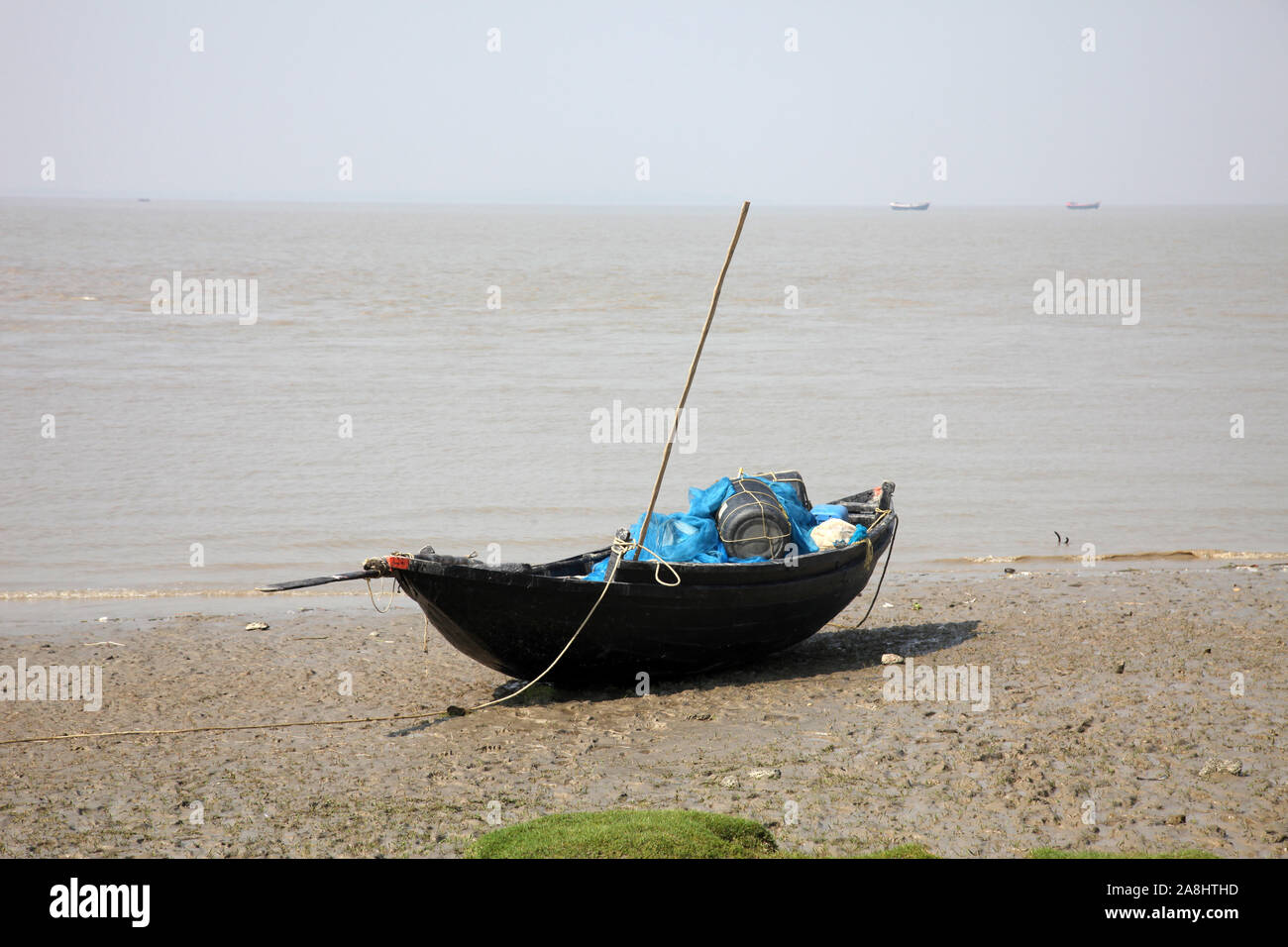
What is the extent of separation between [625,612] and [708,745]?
1219mm

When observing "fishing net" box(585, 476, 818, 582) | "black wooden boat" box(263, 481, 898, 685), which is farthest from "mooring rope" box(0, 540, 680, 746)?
"fishing net" box(585, 476, 818, 582)

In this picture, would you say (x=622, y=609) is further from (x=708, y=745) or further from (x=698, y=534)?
(x=708, y=745)

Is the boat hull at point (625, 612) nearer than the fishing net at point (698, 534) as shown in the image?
Yes

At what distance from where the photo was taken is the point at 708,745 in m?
7.34

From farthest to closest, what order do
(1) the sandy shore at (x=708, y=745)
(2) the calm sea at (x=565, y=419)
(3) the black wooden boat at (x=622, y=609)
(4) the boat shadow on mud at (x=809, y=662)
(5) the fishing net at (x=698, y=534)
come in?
(2) the calm sea at (x=565, y=419) → (5) the fishing net at (x=698, y=534) → (4) the boat shadow on mud at (x=809, y=662) → (3) the black wooden boat at (x=622, y=609) → (1) the sandy shore at (x=708, y=745)

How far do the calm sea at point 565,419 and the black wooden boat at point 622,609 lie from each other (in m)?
4.78

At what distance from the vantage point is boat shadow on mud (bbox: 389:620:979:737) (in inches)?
331

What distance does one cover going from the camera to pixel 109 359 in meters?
24.7

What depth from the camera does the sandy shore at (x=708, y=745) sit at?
597 centimetres

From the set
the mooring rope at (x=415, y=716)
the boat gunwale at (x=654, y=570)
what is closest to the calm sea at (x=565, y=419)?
the boat gunwale at (x=654, y=570)

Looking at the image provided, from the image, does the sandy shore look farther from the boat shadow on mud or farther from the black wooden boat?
the black wooden boat

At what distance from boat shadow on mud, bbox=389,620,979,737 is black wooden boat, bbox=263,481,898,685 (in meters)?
0.10

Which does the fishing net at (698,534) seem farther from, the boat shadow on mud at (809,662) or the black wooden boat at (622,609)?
the boat shadow on mud at (809,662)

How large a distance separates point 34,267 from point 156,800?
1801 inches
